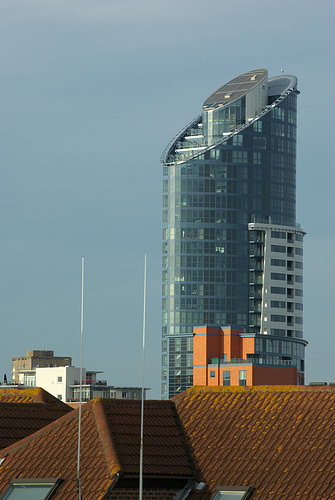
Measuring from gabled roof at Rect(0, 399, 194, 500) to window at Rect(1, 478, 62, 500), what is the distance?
0.66 feet

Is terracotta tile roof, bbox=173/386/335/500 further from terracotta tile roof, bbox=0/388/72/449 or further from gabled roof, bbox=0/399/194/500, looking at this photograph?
terracotta tile roof, bbox=0/388/72/449

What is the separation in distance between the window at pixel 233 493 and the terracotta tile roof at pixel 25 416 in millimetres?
7273

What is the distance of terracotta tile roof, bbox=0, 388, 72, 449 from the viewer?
30489 mm

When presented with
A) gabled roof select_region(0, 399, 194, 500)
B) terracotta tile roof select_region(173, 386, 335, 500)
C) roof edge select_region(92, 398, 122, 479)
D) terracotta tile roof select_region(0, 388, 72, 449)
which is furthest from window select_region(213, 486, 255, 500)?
terracotta tile roof select_region(0, 388, 72, 449)

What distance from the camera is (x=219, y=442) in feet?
88.5

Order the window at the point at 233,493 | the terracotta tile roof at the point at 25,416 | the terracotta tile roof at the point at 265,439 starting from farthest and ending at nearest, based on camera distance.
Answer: the terracotta tile roof at the point at 25,416 < the window at the point at 233,493 < the terracotta tile roof at the point at 265,439

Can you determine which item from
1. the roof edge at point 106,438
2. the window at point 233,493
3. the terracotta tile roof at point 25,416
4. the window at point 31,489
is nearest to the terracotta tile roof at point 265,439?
the window at point 233,493

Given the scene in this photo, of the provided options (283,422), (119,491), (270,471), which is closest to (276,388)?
(283,422)

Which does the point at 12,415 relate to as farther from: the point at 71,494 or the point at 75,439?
the point at 71,494

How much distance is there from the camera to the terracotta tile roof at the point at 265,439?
2436cm

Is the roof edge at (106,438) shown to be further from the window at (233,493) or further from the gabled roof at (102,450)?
the window at (233,493)

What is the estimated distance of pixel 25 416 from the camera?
31.5 meters

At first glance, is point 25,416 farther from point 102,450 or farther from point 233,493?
point 233,493

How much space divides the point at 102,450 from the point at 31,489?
5.91ft
